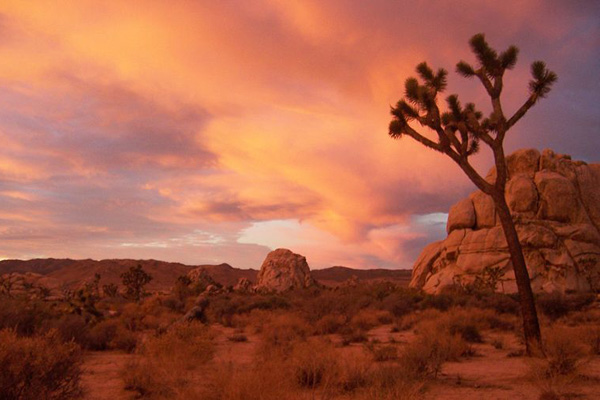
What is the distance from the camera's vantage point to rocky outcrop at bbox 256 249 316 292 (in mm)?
45406

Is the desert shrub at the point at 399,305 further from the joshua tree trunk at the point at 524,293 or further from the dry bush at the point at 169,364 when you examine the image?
the dry bush at the point at 169,364

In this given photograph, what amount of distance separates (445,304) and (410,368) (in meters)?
16.1

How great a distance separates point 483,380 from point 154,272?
330 ft

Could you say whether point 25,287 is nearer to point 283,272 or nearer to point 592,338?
point 283,272

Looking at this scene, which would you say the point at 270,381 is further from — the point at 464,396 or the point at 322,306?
the point at 322,306

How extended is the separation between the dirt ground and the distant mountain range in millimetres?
75169

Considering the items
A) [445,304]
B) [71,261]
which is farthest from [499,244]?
[71,261]

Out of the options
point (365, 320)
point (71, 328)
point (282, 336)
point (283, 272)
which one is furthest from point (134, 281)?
point (282, 336)

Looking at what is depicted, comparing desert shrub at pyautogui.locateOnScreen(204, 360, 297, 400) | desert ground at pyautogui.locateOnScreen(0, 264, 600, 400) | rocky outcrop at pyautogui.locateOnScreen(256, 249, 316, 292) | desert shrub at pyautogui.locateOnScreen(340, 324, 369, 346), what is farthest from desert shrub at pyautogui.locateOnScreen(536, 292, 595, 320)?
rocky outcrop at pyautogui.locateOnScreen(256, 249, 316, 292)

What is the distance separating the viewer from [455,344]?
10.6 m

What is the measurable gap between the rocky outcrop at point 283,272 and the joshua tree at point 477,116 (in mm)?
32817

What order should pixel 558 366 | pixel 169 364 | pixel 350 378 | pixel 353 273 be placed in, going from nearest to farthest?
1. pixel 350 378
2. pixel 169 364
3. pixel 558 366
4. pixel 353 273

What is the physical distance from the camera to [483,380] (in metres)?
8.34

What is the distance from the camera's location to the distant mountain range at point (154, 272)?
308ft
